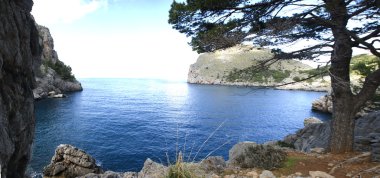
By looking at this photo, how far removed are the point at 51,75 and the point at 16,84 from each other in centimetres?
9418

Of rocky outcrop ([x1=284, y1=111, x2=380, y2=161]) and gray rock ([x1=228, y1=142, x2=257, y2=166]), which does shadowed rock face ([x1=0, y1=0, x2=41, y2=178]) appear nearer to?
gray rock ([x1=228, y1=142, x2=257, y2=166])

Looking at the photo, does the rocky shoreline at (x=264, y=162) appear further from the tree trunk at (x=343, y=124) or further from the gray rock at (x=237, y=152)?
the tree trunk at (x=343, y=124)

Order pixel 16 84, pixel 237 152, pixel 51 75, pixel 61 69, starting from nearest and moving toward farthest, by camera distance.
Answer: pixel 16 84 → pixel 237 152 → pixel 51 75 → pixel 61 69

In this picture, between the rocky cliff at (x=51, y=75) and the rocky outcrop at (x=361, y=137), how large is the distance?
73.9m

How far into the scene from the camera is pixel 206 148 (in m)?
35.5

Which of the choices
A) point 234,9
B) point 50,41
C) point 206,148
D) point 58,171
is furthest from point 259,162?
point 50,41

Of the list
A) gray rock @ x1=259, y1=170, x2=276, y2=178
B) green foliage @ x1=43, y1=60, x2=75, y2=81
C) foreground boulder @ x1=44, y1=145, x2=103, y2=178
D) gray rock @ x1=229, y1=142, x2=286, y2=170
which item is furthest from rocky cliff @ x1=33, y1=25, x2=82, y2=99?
gray rock @ x1=259, y1=170, x2=276, y2=178

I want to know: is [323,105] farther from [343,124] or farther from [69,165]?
[343,124]

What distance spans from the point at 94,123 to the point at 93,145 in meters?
15.0

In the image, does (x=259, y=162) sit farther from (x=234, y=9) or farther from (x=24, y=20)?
(x=24, y=20)

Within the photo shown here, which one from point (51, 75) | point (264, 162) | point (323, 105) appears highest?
point (51, 75)

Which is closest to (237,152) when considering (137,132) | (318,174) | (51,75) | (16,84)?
(318,174)

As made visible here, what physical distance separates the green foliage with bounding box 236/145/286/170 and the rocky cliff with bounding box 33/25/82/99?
7972 cm

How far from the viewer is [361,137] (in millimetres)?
12477
